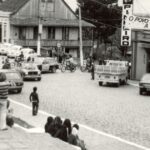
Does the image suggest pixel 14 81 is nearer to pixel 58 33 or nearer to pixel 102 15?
pixel 58 33

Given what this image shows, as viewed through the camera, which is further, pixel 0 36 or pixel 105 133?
pixel 0 36

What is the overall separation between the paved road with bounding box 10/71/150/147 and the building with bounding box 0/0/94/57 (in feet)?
92.9

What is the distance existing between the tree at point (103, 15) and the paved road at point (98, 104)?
40087 mm

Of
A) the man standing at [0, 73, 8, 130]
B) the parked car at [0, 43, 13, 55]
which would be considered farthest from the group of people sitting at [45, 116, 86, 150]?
the parked car at [0, 43, 13, 55]

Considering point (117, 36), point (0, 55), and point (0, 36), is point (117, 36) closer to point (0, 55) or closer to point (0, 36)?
point (0, 36)

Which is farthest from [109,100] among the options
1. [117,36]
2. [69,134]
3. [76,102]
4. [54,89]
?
[117,36]

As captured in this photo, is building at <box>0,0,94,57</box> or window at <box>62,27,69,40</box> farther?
window at <box>62,27,69,40</box>

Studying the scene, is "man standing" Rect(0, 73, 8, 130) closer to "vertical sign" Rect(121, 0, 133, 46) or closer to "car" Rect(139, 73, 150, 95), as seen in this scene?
"car" Rect(139, 73, 150, 95)

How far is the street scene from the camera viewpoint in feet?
56.1

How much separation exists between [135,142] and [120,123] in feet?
13.1

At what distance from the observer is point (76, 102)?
30453mm

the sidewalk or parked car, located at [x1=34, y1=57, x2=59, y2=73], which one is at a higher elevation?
parked car, located at [x1=34, y1=57, x2=59, y2=73]

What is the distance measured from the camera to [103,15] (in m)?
82.8

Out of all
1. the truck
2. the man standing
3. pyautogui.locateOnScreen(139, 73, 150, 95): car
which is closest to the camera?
the man standing
